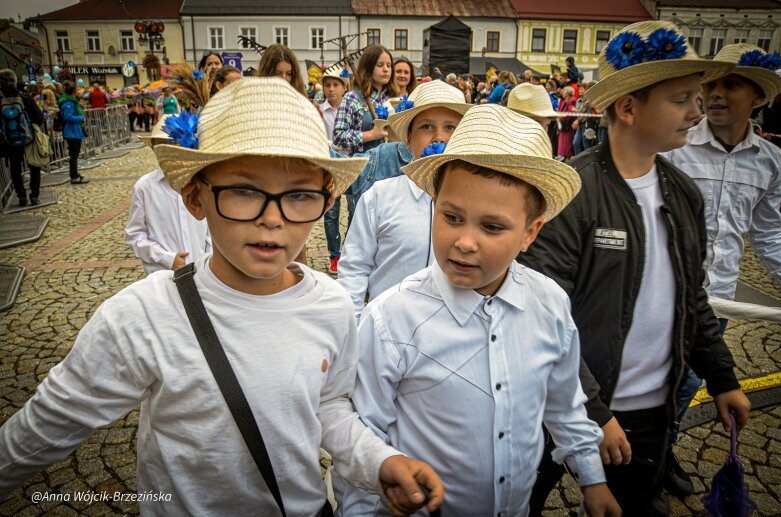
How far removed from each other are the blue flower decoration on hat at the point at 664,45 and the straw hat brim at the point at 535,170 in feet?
3.01

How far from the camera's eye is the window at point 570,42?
48.2m

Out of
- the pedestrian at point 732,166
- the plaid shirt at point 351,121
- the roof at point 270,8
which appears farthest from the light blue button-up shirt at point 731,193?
the roof at point 270,8

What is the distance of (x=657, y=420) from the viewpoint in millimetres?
2223

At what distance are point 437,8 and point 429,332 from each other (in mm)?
53629

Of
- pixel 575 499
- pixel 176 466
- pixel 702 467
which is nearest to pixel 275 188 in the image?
pixel 176 466

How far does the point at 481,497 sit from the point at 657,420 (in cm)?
109

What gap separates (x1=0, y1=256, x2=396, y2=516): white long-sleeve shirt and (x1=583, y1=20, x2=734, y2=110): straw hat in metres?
1.64

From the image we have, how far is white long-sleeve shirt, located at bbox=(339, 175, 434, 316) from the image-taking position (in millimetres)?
2678

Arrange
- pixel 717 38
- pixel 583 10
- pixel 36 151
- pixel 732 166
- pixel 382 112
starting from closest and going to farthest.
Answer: pixel 732 166 < pixel 382 112 < pixel 36 151 < pixel 717 38 < pixel 583 10

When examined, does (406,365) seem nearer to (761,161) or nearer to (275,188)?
(275,188)

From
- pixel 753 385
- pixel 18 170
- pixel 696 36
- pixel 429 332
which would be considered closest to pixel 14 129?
pixel 18 170

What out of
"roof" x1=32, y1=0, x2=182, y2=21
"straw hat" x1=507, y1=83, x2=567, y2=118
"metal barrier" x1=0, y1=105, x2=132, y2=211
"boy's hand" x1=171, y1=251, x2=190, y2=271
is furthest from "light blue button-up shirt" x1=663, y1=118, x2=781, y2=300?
"roof" x1=32, y1=0, x2=182, y2=21

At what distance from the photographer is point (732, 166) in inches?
121

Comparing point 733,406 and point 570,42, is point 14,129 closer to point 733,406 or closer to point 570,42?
point 733,406
